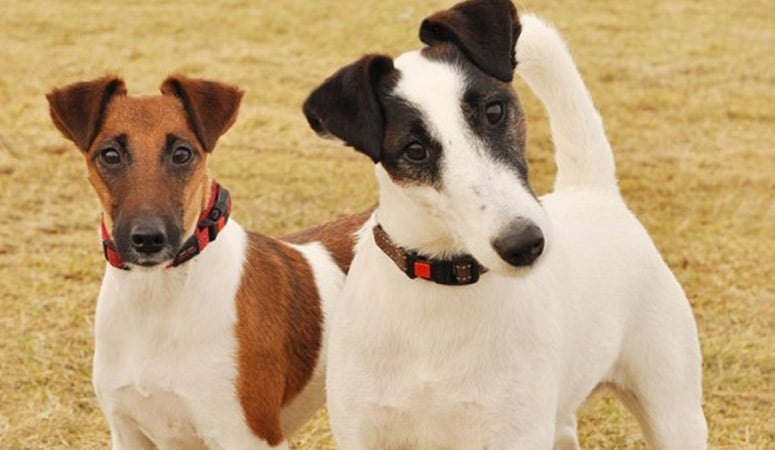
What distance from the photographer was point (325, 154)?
12.0 metres

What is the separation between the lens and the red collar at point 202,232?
5.07 m

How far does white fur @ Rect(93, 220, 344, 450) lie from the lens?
514 centimetres

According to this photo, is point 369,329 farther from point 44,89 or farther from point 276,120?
point 44,89

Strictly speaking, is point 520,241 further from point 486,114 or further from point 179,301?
point 179,301

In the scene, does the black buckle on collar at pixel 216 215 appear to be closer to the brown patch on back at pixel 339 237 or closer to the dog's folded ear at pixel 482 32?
the brown patch on back at pixel 339 237

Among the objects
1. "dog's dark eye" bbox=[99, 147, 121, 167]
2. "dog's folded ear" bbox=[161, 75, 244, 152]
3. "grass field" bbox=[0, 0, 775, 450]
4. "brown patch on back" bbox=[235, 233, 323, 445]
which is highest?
"dog's folded ear" bbox=[161, 75, 244, 152]

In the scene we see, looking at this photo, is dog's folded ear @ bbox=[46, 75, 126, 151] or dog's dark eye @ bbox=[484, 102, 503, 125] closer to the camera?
dog's dark eye @ bbox=[484, 102, 503, 125]

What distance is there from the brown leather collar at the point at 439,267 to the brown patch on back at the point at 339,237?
1.37 meters

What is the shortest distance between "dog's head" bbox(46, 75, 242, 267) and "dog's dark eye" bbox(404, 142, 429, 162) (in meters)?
1.03

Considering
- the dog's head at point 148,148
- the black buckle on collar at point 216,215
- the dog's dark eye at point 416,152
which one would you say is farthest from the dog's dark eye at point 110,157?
the dog's dark eye at point 416,152

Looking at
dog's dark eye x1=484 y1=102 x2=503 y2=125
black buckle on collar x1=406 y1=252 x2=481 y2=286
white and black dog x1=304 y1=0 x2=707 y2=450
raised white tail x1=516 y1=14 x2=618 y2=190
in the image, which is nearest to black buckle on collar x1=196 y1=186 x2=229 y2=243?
white and black dog x1=304 y1=0 x2=707 y2=450

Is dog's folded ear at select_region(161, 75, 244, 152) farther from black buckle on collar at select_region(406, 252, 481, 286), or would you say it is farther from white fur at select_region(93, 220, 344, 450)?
black buckle on collar at select_region(406, 252, 481, 286)

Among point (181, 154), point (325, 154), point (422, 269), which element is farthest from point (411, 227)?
point (325, 154)

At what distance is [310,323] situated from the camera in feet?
18.3
